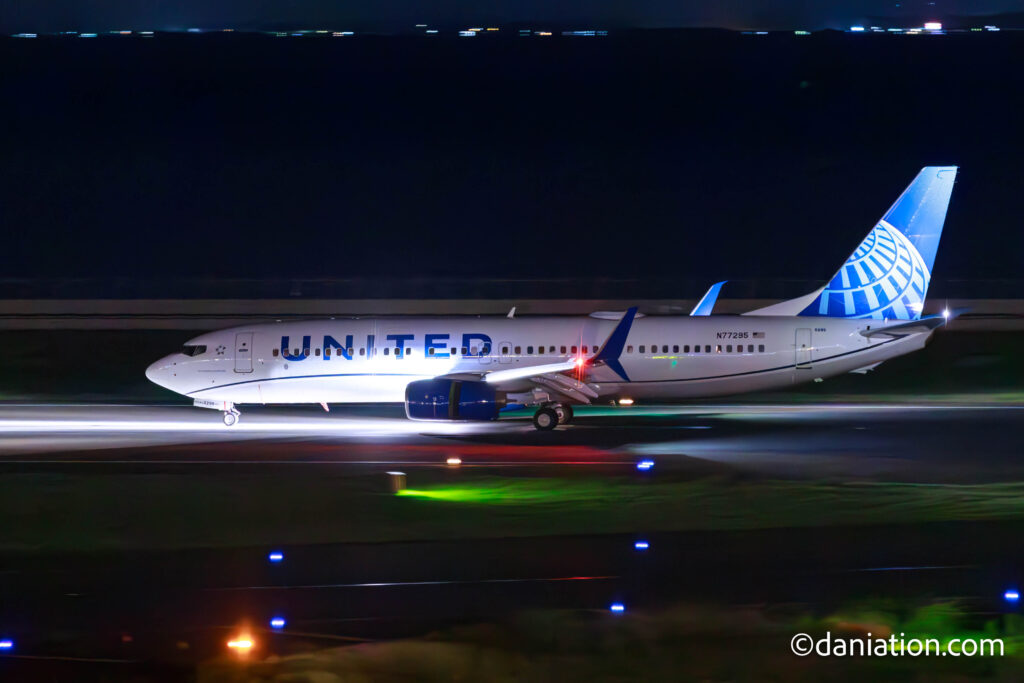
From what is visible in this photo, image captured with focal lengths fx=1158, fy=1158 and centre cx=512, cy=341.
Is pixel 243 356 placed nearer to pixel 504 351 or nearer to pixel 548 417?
pixel 504 351

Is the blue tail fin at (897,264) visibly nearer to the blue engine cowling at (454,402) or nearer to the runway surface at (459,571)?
the runway surface at (459,571)

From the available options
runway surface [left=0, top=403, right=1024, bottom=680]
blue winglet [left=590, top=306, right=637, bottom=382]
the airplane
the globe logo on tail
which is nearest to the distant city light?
runway surface [left=0, top=403, right=1024, bottom=680]

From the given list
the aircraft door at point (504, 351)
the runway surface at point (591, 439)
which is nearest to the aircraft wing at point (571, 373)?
the aircraft door at point (504, 351)

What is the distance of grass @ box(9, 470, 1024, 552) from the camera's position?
1505cm

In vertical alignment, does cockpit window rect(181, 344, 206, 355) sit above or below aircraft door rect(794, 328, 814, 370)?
above

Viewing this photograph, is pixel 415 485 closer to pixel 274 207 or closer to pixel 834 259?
pixel 834 259

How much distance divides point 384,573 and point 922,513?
7.75 meters

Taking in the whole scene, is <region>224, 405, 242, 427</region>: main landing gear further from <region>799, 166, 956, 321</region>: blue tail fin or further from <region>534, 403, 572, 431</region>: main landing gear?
<region>799, 166, 956, 321</region>: blue tail fin

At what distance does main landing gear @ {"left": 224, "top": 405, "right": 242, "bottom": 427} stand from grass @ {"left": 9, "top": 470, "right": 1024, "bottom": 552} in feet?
28.7

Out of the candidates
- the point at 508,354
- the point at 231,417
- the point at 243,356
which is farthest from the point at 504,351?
the point at 231,417

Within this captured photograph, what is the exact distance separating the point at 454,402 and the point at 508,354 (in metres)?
2.91

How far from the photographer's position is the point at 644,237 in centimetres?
7512

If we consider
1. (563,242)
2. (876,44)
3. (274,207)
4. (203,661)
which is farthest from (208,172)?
(203,661)

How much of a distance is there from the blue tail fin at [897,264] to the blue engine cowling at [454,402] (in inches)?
359
